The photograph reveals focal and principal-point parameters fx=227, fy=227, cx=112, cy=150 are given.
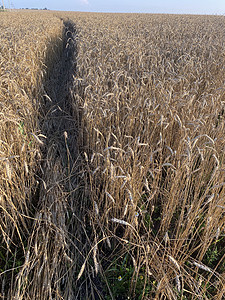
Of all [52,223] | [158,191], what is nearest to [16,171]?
[52,223]

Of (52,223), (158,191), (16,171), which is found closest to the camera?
(52,223)

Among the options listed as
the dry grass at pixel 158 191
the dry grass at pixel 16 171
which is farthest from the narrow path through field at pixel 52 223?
→ the dry grass at pixel 158 191

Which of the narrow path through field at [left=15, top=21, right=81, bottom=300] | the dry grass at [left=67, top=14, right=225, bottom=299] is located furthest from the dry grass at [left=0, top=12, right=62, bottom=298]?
the dry grass at [left=67, top=14, right=225, bottom=299]

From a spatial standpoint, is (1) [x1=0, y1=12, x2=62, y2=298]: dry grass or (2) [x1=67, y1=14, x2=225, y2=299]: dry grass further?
(1) [x1=0, y1=12, x2=62, y2=298]: dry grass

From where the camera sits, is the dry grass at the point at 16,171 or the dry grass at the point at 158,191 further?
the dry grass at the point at 16,171

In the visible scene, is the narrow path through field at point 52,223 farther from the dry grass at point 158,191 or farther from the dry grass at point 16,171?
the dry grass at point 158,191

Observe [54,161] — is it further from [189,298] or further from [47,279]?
[189,298]

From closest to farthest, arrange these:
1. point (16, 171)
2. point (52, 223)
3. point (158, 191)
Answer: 1. point (52, 223)
2. point (158, 191)
3. point (16, 171)

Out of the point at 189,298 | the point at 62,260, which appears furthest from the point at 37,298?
the point at 189,298

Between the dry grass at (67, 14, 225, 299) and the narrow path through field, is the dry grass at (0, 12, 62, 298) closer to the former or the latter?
the narrow path through field

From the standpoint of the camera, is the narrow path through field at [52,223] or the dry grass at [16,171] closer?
the narrow path through field at [52,223]

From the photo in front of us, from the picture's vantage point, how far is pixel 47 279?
147 cm

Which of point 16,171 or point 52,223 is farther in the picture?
point 16,171

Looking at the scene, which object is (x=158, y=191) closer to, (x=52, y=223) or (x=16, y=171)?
(x=52, y=223)
